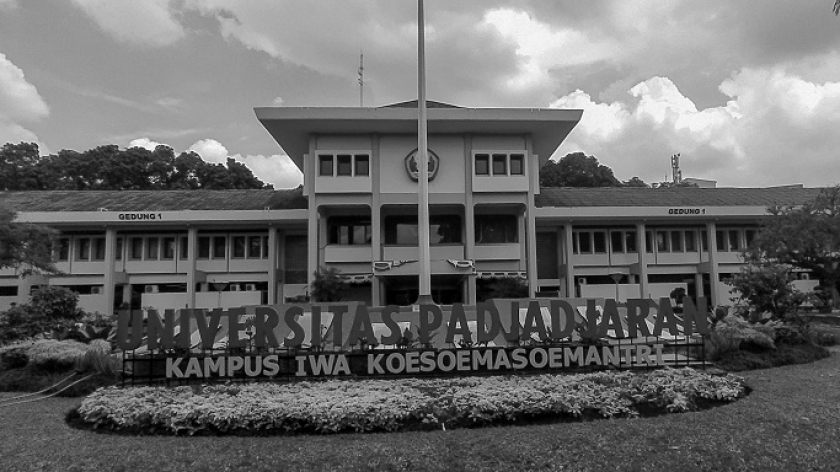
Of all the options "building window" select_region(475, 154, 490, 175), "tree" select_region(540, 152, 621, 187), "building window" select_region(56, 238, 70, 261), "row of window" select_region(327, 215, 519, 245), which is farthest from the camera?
"tree" select_region(540, 152, 621, 187)

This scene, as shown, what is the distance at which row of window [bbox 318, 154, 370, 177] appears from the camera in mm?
29047

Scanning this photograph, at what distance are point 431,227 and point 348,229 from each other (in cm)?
474

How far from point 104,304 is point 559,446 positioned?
31721 mm

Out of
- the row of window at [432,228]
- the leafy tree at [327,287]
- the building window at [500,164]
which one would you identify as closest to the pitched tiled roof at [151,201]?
the row of window at [432,228]

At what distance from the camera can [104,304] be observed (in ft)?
104

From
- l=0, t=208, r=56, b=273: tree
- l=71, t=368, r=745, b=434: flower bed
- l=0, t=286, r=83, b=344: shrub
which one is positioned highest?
l=0, t=208, r=56, b=273: tree

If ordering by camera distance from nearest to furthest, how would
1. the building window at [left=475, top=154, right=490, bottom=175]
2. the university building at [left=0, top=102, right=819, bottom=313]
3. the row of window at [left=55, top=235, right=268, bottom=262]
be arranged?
the university building at [left=0, top=102, right=819, bottom=313] → the building window at [left=475, top=154, right=490, bottom=175] → the row of window at [left=55, top=235, right=268, bottom=262]

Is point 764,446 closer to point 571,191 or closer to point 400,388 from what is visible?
point 400,388

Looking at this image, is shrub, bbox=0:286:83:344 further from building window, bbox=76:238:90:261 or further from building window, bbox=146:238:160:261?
building window, bbox=76:238:90:261

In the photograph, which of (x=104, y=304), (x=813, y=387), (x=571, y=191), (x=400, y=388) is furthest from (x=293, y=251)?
(x=813, y=387)

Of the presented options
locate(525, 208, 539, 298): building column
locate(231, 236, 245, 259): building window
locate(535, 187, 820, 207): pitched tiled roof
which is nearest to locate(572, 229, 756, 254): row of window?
locate(535, 187, 820, 207): pitched tiled roof

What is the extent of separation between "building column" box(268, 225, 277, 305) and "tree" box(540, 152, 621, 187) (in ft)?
113

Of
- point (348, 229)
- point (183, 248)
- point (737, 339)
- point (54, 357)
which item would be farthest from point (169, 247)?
point (737, 339)

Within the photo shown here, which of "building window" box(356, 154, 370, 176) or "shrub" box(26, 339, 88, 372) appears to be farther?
"building window" box(356, 154, 370, 176)
